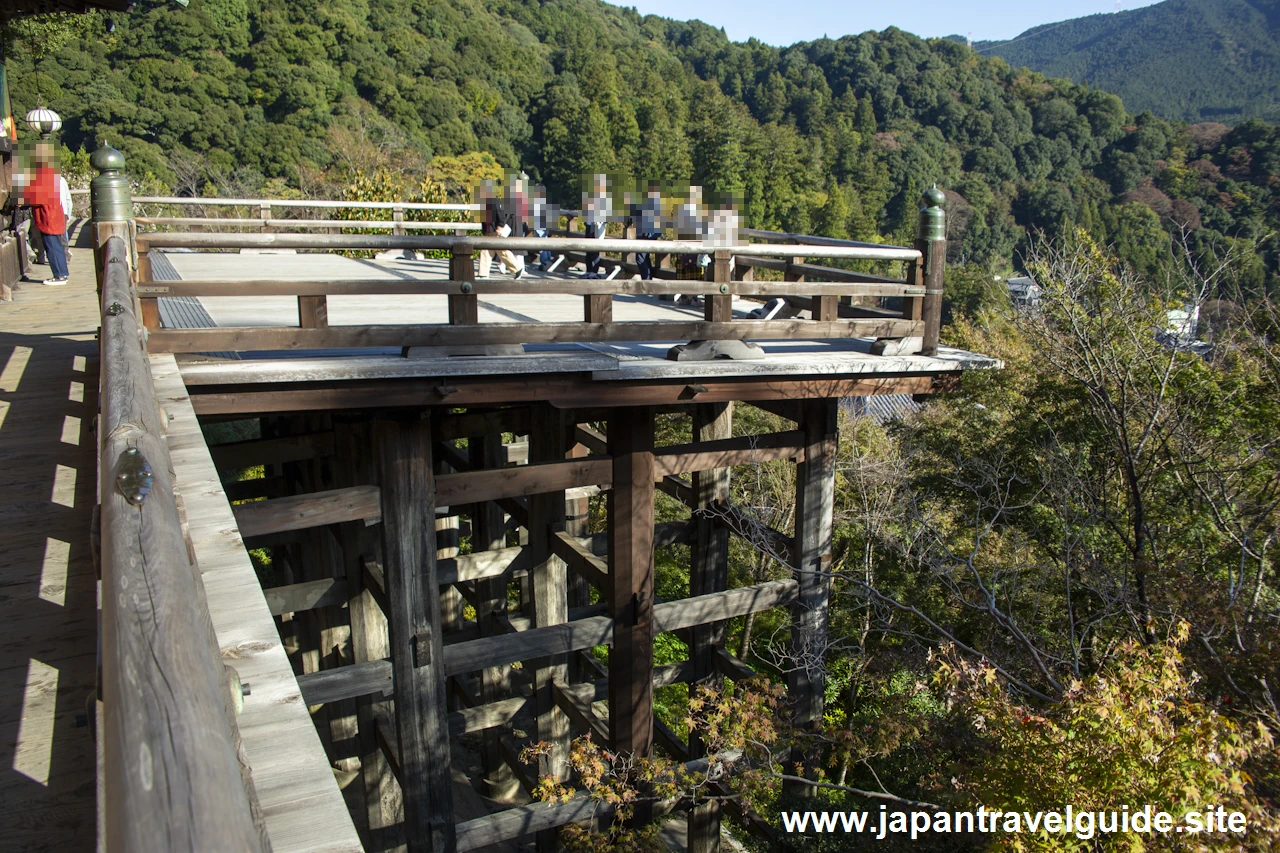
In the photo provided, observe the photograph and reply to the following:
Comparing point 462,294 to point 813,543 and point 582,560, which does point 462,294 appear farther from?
point 813,543

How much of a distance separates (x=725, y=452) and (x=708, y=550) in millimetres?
2639

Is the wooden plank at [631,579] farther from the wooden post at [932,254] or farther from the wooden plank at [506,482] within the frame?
the wooden post at [932,254]

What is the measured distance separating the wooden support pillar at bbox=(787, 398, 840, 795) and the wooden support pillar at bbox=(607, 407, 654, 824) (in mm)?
1479

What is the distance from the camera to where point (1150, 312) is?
9812 millimetres

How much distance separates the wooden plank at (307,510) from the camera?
505 centimetres

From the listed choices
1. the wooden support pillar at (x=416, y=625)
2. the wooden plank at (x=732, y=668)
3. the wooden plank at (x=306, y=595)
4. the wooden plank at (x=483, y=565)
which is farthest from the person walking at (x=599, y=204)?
the wooden plank at (x=732, y=668)

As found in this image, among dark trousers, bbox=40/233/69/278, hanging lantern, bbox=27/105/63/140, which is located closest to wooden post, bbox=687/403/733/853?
dark trousers, bbox=40/233/69/278

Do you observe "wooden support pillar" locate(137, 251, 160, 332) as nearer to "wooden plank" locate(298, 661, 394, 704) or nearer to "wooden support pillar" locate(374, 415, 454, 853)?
"wooden support pillar" locate(374, 415, 454, 853)

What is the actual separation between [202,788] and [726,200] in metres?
6.15

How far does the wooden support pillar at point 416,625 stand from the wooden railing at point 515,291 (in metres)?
0.69

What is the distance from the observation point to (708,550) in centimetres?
910

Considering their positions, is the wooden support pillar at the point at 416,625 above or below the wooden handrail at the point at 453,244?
below

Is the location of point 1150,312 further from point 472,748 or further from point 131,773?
point 131,773

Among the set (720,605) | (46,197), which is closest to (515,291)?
(720,605)
